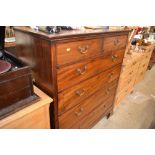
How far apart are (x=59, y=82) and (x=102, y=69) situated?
1.69ft

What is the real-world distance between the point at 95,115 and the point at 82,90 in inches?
21.7

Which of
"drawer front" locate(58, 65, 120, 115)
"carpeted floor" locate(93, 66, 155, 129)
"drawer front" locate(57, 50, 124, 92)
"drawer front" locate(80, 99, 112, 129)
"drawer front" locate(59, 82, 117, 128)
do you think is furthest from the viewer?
"carpeted floor" locate(93, 66, 155, 129)

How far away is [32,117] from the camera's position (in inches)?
35.2

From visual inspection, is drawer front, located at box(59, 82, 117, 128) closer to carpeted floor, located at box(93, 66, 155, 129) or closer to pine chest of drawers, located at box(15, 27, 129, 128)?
pine chest of drawers, located at box(15, 27, 129, 128)

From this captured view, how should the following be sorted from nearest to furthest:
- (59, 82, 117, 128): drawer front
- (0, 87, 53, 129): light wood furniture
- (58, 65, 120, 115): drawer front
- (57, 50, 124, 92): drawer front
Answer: (0, 87, 53, 129): light wood furniture < (57, 50, 124, 92): drawer front < (58, 65, 120, 115): drawer front < (59, 82, 117, 128): drawer front

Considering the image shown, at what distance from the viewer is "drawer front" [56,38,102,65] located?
33.4 inches

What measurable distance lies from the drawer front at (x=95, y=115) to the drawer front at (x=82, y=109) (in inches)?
2.4

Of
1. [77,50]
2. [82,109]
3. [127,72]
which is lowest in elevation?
[82,109]

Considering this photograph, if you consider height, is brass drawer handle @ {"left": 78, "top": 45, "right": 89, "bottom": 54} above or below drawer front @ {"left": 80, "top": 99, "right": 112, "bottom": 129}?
above

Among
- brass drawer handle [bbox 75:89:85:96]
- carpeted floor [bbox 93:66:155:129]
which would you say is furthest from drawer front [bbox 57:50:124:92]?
carpeted floor [bbox 93:66:155:129]

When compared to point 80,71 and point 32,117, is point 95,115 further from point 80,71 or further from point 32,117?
point 32,117

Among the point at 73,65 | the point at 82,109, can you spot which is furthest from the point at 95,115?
the point at 73,65

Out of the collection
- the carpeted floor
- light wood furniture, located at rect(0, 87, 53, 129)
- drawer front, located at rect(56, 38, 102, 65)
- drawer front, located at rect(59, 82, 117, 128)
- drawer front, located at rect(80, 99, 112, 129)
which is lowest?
the carpeted floor
